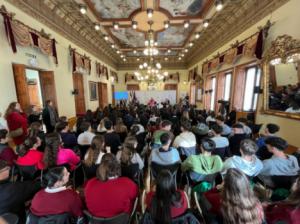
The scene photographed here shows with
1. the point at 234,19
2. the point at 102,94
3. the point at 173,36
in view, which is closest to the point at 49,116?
the point at 102,94

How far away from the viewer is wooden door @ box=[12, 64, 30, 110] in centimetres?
345

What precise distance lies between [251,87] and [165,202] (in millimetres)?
5289

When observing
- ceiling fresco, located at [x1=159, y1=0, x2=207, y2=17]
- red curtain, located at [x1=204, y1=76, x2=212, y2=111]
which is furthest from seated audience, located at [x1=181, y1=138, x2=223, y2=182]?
red curtain, located at [x1=204, y1=76, x2=212, y2=111]

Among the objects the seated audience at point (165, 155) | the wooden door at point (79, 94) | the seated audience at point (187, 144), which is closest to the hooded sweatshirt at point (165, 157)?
the seated audience at point (165, 155)

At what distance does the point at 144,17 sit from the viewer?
5316 mm

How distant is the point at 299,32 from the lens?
3.13 m

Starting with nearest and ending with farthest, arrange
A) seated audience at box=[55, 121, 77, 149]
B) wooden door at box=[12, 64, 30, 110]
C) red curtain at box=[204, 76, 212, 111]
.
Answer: seated audience at box=[55, 121, 77, 149], wooden door at box=[12, 64, 30, 110], red curtain at box=[204, 76, 212, 111]

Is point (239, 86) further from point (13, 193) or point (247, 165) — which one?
point (13, 193)

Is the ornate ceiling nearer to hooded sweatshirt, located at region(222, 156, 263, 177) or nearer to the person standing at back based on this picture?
the person standing at back

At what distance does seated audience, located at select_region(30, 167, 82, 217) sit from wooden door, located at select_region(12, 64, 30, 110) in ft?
10.2

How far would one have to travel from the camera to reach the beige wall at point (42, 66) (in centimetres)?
319

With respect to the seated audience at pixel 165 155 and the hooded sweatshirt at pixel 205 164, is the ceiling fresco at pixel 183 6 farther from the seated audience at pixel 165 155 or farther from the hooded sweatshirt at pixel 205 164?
the hooded sweatshirt at pixel 205 164

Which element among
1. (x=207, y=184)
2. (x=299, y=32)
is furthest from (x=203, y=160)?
(x=299, y=32)

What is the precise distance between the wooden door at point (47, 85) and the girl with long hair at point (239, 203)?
522 centimetres
